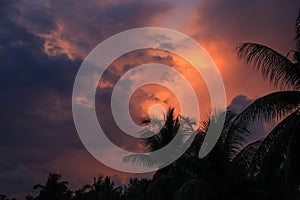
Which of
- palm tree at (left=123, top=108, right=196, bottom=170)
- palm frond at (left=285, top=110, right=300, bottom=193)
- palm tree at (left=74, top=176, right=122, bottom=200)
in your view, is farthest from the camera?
palm tree at (left=74, top=176, right=122, bottom=200)

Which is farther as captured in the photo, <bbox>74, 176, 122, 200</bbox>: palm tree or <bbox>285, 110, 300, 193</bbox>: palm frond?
<bbox>74, 176, 122, 200</bbox>: palm tree

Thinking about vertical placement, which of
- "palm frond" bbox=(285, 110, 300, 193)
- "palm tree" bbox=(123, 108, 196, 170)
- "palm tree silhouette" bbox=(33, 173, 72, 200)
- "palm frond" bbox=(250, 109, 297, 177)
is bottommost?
"palm frond" bbox=(285, 110, 300, 193)

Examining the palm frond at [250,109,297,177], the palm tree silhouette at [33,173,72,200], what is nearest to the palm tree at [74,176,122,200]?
the palm tree silhouette at [33,173,72,200]

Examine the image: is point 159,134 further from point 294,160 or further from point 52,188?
point 52,188

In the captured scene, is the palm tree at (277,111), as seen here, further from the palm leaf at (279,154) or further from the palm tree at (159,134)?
the palm tree at (159,134)

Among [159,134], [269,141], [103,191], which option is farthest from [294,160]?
[103,191]

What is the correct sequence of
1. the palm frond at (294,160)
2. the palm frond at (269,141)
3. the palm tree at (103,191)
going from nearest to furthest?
the palm frond at (294,160) → the palm frond at (269,141) → the palm tree at (103,191)

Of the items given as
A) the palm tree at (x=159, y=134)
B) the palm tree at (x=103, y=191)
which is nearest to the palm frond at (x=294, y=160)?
the palm tree at (x=159, y=134)

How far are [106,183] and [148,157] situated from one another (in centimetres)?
2719

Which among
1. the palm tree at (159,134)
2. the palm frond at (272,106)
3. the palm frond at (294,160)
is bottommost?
the palm frond at (294,160)

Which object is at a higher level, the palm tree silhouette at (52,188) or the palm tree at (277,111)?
the palm tree silhouette at (52,188)

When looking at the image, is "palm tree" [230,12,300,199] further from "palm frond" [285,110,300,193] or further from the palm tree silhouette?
the palm tree silhouette

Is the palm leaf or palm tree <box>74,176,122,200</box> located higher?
palm tree <box>74,176,122,200</box>

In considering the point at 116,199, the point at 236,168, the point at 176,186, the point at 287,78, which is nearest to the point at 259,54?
the point at 287,78
